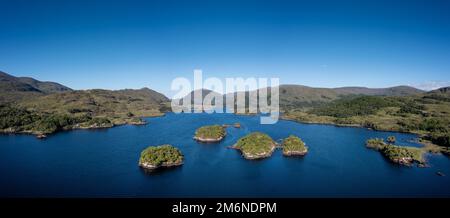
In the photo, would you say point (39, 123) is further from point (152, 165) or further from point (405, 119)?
point (405, 119)

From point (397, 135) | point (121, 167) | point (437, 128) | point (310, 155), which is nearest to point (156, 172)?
point (121, 167)

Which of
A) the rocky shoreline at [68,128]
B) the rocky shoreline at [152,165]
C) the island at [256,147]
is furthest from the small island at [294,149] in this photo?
the rocky shoreline at [68,128]

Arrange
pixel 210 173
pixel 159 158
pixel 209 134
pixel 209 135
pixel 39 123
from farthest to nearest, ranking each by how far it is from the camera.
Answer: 1. pixel 39 123
2. pixel 209 134
3. pixel 209 135
4. pixel 159 158
5. pixel 210 173

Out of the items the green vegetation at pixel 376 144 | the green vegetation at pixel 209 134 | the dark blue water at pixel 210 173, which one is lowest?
the dark blue water at pixel 210 173

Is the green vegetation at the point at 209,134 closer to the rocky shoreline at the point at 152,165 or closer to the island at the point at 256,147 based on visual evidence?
the island at the point at 256,147

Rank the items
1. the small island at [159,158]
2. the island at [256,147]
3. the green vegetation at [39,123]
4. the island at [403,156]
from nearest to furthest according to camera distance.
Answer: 1. the small island at [159,158]
2. the island at [403,156]
3. the island at [256,147]
4. the green vegetation at [39,123]

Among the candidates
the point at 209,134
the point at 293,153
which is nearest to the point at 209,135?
the point at 209,134
